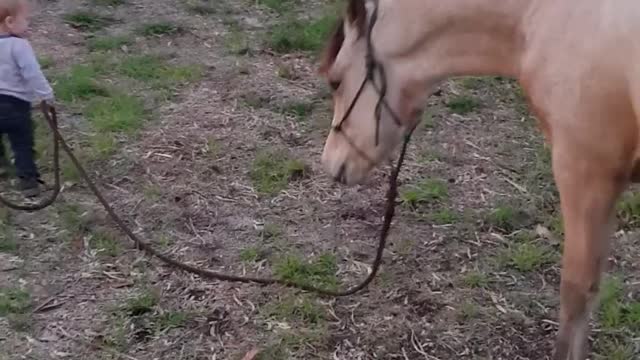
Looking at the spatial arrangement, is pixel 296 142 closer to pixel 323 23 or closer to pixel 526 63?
pixel 323 23

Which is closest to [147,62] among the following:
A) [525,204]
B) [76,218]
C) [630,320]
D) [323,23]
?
[323,23]

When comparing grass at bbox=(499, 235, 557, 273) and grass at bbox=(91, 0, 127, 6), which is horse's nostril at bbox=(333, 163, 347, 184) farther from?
grass at bbox=(91, 0, 127, 6)

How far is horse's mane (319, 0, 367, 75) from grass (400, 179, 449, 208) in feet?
3.25

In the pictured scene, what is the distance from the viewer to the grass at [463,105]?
14.2ft

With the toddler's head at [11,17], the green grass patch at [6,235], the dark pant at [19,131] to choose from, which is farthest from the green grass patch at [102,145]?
the toddler's head at [11,17]

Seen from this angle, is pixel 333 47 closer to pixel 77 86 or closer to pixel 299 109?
pixel 299 109

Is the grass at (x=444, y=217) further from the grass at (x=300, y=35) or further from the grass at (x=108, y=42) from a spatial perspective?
the grass at (x=108, y=42)

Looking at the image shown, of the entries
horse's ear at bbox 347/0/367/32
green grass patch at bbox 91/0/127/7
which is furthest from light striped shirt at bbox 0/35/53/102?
green grass patch at bbox 91/0/127/7

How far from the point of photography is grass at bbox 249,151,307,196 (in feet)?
12.3

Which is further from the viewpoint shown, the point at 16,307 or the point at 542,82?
the point at 16,307

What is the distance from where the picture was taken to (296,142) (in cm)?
408

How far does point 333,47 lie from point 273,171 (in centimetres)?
117

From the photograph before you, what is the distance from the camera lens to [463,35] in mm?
2543

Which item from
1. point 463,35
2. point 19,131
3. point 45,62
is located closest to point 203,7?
point 45,62
